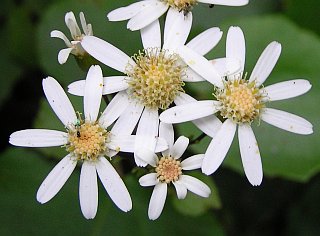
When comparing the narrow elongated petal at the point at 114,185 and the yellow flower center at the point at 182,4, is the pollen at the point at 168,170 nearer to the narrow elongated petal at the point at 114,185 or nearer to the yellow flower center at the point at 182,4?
the narrow elongated petal at the point at 114,185

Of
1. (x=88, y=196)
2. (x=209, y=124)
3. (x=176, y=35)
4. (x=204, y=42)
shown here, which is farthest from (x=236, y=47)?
(x=88, y=196)

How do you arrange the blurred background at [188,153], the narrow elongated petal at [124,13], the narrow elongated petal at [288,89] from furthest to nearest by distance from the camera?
1. the blurred background at [188,153]
2. the narrow elongated petal at [124,13]
3. the narrow elongated petal at [288,89]

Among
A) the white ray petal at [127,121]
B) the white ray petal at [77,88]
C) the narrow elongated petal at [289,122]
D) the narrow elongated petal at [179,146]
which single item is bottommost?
the narrow elongated petal at [179,146]

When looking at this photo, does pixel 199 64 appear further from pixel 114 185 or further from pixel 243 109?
pixel 114 185

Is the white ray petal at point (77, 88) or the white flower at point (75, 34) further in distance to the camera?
the white flower at point (75, 34)

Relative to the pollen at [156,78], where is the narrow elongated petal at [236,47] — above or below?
above

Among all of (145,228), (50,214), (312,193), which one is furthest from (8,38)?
(312,193)

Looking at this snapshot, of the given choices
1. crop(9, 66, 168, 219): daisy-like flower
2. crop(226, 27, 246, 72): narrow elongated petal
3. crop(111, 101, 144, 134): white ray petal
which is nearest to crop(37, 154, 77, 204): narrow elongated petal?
crop(9, 66, 168, 219): daisy-like flower

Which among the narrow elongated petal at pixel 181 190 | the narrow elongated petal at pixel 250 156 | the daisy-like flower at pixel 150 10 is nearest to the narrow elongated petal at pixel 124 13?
the daisy-like flower at pixel 150 10
